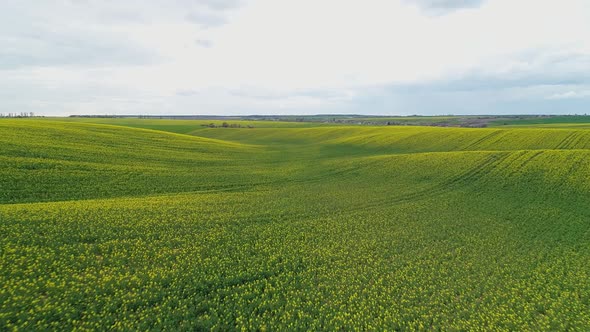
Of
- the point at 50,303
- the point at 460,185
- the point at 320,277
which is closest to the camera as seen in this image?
the point at 50,303

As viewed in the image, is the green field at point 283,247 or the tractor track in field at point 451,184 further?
the tractor track in field at point 451,184

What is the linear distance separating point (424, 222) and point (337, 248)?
8918 mm

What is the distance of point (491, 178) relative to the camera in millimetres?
35312

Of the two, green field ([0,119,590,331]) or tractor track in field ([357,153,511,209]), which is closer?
green field ([0,119,590,331])

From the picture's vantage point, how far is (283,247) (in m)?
18.0

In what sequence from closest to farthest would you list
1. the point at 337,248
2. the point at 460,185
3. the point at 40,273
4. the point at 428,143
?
the point at 40,273, the point at 337,248, the point at 460,185, the point at 428,143

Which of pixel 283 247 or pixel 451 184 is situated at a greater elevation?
pixel 451 184

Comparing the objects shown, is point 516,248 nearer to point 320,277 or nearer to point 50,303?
point 320,277

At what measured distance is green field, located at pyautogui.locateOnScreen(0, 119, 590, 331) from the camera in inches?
487

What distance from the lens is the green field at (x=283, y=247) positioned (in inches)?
487

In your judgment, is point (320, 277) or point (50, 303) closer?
point (50, 303)

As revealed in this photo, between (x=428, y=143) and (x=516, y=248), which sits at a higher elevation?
(x=428, y=143)

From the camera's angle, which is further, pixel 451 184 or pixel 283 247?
pixel 451 184

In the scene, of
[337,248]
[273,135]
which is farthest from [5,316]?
[273,135]
